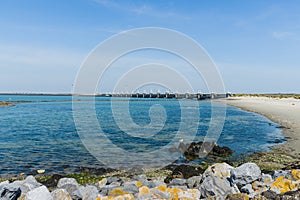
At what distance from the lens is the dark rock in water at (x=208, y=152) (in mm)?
14391

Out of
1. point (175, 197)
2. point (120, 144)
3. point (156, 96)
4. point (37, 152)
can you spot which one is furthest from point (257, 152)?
point (156, 96)

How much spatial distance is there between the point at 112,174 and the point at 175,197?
18.1 ft

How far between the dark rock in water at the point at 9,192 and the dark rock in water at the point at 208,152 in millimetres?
9403

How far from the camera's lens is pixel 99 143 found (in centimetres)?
1873

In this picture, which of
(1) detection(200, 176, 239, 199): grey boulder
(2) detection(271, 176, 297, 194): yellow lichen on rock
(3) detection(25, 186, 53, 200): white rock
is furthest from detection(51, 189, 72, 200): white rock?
(2) detection(271, 176, 297, 194): yellow lichen on rock

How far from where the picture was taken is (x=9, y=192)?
5.88 meters

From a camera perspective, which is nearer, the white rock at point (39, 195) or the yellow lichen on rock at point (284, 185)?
the white rock at point (39, 195)

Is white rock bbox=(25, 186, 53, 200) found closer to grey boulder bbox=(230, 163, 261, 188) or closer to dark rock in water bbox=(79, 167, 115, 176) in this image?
grey boulder bbox=(230, 163, 261, 188)

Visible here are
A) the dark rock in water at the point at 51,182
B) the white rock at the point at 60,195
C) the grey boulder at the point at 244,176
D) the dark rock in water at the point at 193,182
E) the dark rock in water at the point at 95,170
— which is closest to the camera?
the white rock at the point at 60,195

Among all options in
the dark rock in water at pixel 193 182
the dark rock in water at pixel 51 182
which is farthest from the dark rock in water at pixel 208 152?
the dark rock in water at pixel 51 182

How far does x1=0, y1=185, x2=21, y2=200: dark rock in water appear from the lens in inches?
229

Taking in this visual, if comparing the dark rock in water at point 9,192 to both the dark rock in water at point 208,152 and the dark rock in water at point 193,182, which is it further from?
the dark rock in water at point 208,152

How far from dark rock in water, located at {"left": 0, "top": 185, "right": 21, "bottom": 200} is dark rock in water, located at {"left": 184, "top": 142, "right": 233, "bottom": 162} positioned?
9.40 meters

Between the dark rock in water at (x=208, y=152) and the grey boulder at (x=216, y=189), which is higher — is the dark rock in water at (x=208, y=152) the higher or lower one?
the lower one
